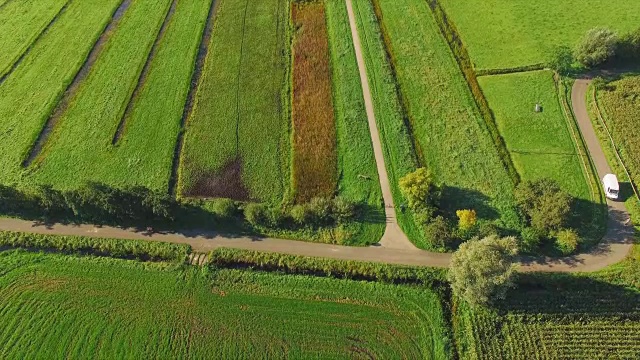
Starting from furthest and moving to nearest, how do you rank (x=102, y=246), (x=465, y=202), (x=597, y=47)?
(x=597, y=47) → (x=465, y=202) → (x=102, y=246)

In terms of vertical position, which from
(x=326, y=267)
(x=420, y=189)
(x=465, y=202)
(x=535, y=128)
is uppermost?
(x=535, y=128)

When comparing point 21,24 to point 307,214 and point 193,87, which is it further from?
point 307,214

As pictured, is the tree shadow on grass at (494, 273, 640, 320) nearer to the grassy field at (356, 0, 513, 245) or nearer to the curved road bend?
the curved road bend

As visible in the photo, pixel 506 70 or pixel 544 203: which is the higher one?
pixel 506 70

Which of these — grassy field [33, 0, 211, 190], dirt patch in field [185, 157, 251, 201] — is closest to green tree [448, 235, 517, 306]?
dirt patch in field [185, 157, 251, 201]

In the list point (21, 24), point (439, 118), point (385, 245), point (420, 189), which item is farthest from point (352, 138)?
point (21, 24)

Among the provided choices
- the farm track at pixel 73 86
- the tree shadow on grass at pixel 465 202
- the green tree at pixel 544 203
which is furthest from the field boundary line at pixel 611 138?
the farm track at pixel 73 86

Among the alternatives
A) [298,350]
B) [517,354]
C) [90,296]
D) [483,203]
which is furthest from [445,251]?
[90,296]
